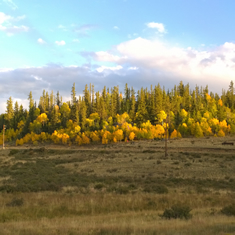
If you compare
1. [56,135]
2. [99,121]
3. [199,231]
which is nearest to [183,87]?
[99,121]

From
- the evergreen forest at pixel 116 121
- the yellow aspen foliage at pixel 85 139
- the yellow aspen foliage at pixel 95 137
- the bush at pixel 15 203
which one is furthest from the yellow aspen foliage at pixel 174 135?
the bush at pixel 15 203

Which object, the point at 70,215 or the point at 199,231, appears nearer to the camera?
the point at 199,231

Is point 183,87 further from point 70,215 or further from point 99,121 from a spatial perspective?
point 70,215

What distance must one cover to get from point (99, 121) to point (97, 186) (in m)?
93.1

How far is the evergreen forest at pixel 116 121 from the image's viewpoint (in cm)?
9156

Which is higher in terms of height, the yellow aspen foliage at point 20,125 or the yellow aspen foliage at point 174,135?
the yellow aspen foliage at point 20,125

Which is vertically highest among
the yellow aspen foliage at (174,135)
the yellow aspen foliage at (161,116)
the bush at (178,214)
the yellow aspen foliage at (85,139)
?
the yellow aspen foliage at (161,116)

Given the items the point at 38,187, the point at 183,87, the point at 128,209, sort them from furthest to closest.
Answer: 1. the point at 183,87
2. the point at 38,187
3. the point at 128,209

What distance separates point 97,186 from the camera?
764 inches

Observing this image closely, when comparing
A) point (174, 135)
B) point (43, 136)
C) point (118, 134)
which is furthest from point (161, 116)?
point (43, 136)

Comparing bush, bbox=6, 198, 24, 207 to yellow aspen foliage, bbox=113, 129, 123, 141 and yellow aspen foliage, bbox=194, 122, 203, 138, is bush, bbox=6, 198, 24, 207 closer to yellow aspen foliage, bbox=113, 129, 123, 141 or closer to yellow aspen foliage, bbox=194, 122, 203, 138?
yellow aspen foliage, bbox=113, 129, 123, 141

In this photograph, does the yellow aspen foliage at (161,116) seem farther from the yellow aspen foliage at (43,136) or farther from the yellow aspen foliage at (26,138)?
the yellow aspen foliage at (26,138)

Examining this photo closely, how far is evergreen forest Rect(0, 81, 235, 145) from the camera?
300 feet

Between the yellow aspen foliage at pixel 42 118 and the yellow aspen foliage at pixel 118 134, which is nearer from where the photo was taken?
the yellow aspen foliage at pixel 118 134
